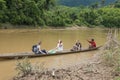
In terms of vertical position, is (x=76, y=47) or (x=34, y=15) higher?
(x=76, y=47)

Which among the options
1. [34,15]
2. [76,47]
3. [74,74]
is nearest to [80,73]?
[74,74]

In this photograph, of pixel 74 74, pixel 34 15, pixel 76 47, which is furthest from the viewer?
pixel 34 15

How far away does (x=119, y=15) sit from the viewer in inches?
3152

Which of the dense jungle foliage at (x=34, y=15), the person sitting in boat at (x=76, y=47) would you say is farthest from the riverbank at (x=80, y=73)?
the dense jungle foliage at (x=34, y=15)

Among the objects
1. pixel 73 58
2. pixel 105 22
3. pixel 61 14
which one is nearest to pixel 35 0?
pixel 61 14

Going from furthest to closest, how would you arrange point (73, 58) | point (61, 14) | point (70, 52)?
point (61, 14) → point (70, 52) → point (73, 58)

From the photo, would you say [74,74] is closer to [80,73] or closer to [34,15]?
[80,73]

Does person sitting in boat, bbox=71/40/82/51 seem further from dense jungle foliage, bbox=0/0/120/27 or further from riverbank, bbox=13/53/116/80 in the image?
dense jungle foliage, bbox=0/0/120/27

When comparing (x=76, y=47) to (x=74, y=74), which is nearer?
(x=74, y=74)

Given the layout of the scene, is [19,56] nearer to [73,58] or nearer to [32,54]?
[32,54]

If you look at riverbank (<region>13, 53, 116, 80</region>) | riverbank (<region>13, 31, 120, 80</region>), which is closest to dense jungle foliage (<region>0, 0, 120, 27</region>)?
Answer: riverbank (<region>13, 31, 120, 80</region>)

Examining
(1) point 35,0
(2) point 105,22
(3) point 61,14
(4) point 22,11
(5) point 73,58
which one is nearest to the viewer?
(5) point 73,58

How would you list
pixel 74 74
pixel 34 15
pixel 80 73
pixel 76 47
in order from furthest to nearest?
pixel 34 15 → pixel 76 47 → pixel 80 73 → pixel 74 74

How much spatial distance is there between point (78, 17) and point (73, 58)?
171 ft
